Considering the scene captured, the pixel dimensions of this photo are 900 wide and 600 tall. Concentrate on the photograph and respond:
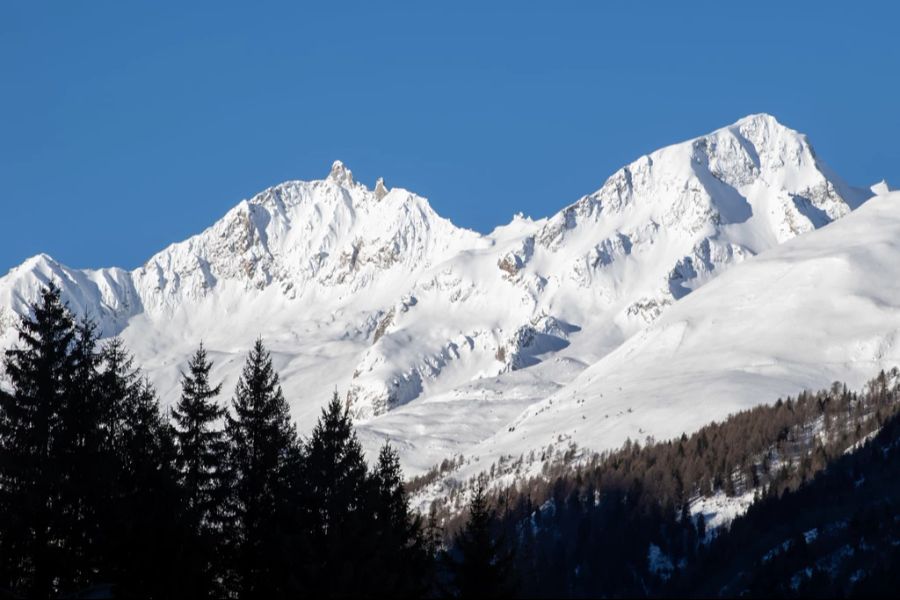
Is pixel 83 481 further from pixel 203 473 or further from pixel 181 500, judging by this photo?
pixel 203 473

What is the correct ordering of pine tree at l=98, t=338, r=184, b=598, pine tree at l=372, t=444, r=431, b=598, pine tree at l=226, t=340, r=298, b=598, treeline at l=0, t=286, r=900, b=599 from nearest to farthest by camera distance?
1. pine tree at l=372, t=444, r=431, b=598
2. treeline at l=0, t=286, r=900, b=599
3. pine tree at l=98, t=338, r=184, b=598
4. pine tree at l=226, t=340, r=298, b=598

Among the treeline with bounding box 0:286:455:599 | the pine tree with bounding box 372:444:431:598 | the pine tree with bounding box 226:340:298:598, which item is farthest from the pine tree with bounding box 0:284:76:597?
the pine tree with bounding box 372:444:431:598

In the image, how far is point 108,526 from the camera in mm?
64750

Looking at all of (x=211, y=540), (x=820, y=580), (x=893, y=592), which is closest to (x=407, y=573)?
(x=211, y=540)

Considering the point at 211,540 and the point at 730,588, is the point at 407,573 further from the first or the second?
the point at 730,588

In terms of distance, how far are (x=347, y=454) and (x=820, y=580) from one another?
102772mm

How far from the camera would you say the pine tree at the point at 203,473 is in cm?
6644

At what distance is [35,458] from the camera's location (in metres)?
65.0

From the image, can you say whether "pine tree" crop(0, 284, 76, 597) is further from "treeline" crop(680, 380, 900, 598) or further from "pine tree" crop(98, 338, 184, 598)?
"treeline" crop(680, 380, 900, 598)

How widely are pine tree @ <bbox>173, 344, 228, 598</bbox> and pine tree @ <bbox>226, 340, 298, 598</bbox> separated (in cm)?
82

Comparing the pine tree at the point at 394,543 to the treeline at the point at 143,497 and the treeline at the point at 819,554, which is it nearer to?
the treeline at the point at 143,497

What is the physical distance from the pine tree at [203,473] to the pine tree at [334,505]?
4035 millimetres

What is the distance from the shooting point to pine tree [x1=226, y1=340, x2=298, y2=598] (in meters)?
66.2

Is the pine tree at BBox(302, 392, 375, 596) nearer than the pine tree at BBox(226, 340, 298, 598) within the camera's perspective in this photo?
Yes
